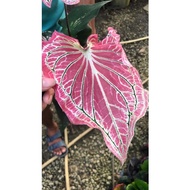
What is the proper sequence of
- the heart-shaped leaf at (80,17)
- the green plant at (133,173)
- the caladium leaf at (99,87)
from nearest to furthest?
the caladium leaf at (99,87) < the heart-shaped leaf at (80,17) < the green plant at (133,173)

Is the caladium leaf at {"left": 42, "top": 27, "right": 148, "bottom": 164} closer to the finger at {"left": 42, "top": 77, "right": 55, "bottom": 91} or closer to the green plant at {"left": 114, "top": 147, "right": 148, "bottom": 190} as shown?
the finger at {"left": 42, "top": 77, "right": 55, "bottom": 91}

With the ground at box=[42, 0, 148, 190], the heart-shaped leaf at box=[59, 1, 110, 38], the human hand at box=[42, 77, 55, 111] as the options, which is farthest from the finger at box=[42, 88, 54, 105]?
the ground at box=[42, 0, 148, 190]

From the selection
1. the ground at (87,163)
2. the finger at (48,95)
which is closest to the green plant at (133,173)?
the ground at (87,163)

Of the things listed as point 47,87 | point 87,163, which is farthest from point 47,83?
point 87,163

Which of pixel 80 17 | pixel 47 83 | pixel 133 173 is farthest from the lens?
pixel 133 173

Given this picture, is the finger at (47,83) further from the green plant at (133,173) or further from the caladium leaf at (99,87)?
the green plant at (133,173)

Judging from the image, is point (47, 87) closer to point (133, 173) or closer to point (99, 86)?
point (99, 86)
